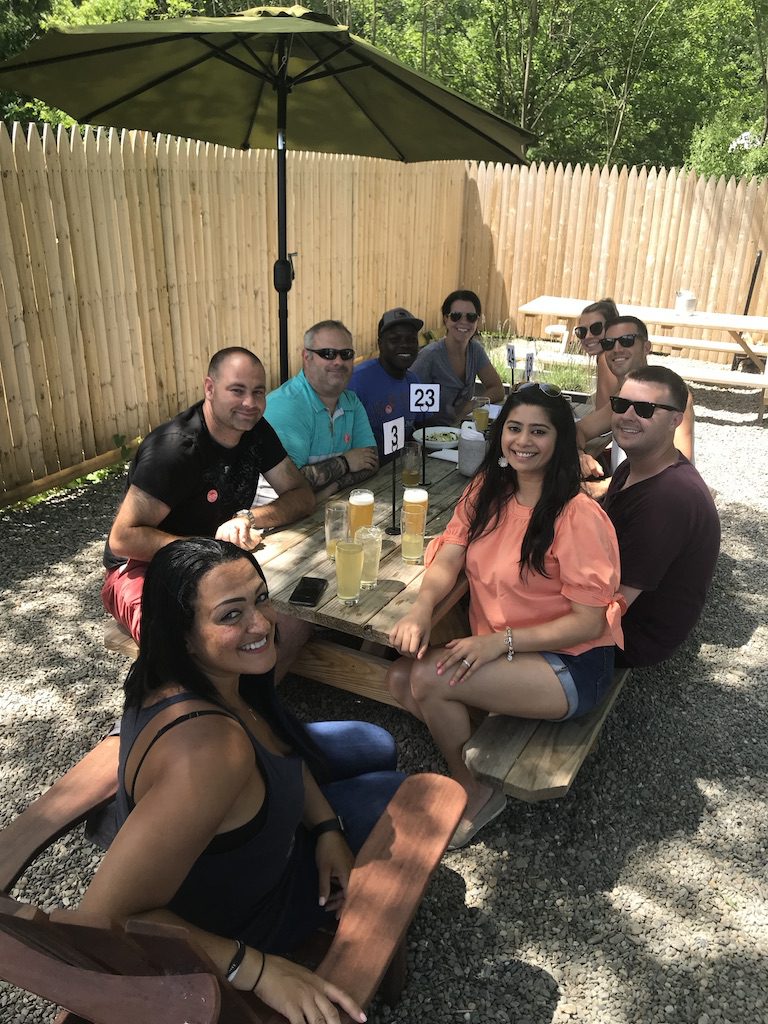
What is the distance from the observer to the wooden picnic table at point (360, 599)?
2.76 meters

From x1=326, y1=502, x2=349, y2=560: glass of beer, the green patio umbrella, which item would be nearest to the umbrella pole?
the green patio umbrella

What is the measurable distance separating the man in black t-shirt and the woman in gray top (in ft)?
6.53

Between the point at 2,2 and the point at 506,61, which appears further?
the point at 506,61

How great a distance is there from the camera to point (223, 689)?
1846 millimetres

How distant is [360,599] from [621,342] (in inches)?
101

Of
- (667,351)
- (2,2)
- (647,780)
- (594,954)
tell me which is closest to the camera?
(594,954)

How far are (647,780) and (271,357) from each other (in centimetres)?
601

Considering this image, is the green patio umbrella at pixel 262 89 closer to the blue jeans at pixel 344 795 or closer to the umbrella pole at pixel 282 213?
the umbrella pole at pixel 282 213

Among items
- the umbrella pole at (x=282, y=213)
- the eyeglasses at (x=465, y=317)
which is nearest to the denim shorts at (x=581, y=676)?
the umbrella pole at (x=282, y=213)

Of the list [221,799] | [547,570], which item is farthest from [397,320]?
[221,799]

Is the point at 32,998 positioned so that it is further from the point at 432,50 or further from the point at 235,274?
the point at 432,50

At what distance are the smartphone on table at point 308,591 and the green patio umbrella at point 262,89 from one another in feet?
7.07

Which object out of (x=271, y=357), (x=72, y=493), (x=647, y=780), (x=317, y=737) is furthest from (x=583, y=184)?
(x=317, y=737)

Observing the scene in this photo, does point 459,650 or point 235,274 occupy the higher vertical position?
point 235,274
